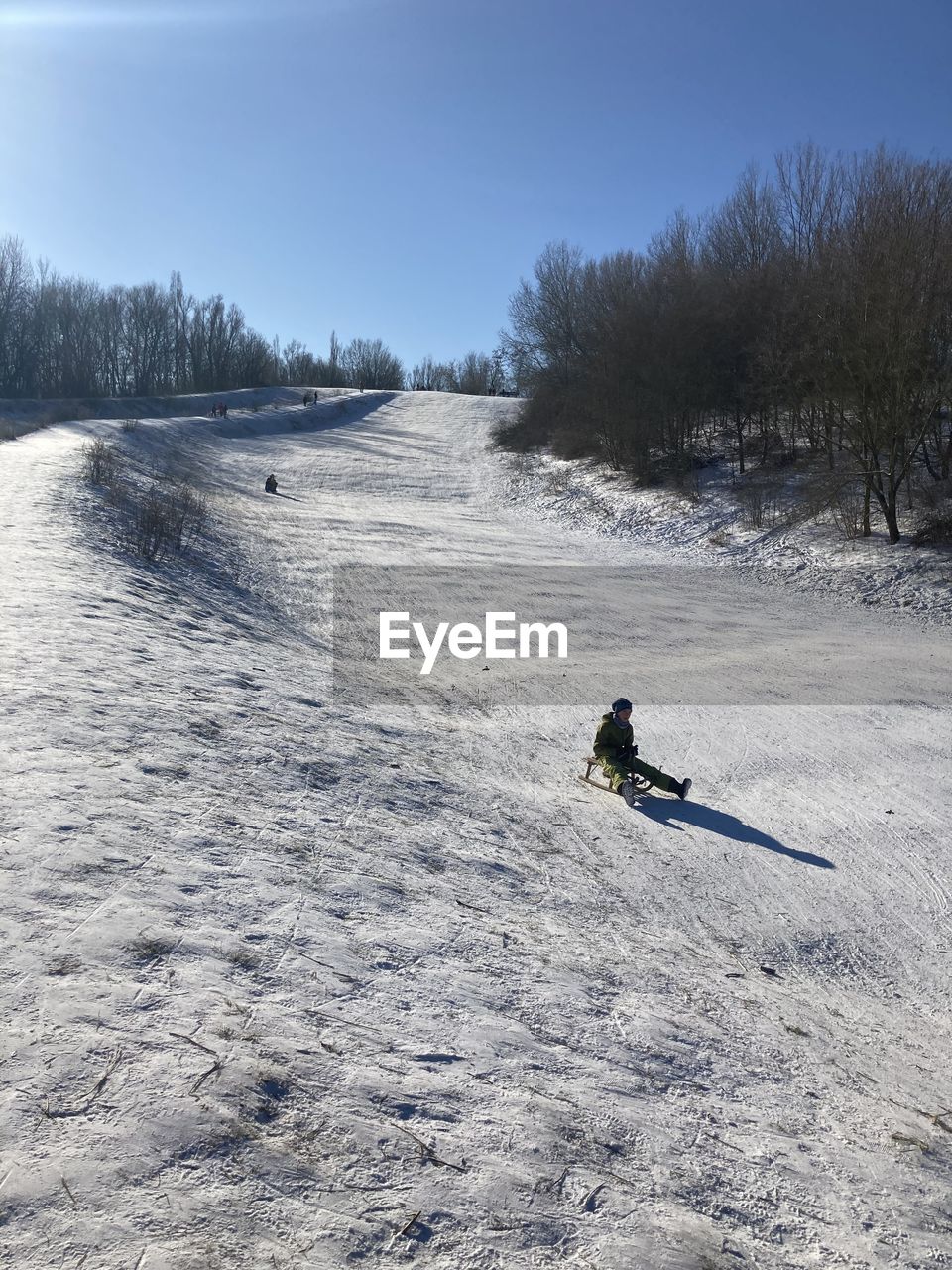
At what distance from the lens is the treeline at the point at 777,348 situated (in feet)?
61.9

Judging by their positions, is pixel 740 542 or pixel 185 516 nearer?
pixel 185 516

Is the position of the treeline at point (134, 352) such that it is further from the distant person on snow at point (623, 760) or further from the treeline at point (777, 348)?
the distant person on snow at point (623, 760)

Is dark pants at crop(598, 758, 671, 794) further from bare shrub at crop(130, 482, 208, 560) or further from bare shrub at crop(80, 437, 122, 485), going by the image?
bare shrub at crop(80, 437, 122, 485)

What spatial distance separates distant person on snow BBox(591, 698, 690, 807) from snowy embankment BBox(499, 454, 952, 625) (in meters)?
10.8

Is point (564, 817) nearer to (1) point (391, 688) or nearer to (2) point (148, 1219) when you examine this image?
(1) point (391, 688)

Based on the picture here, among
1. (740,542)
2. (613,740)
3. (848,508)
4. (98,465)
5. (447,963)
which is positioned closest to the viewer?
(447,963)

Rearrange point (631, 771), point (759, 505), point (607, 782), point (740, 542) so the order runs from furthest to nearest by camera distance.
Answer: point (759, 505)
point (740, 542)
point (607, 782)
point (631, 771)

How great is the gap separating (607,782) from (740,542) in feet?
52.0

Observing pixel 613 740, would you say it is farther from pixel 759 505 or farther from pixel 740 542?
pixel 759 505

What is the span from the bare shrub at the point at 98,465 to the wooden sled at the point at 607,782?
49.0ft

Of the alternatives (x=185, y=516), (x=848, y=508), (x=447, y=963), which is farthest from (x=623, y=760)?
(x=848, y=508)

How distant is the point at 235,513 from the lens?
76.4 ft

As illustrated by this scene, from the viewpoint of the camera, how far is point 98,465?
20156 mm

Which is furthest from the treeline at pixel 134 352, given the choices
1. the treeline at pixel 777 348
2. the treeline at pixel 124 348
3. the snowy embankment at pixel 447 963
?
the snowy embankment at pixel 447 963
